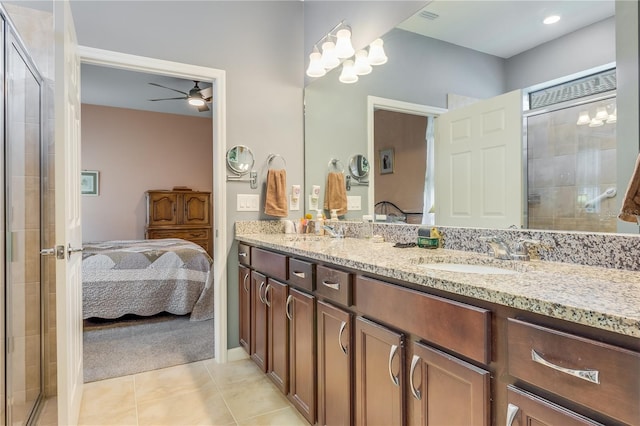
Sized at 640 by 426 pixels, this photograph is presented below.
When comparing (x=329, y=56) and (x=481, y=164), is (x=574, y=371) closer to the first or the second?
(x=481, y=164)

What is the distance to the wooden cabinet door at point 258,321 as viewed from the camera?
7.07 feet

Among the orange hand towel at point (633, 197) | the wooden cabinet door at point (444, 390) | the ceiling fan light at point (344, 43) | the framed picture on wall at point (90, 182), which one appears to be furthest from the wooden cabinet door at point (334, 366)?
the framed picture on wall at point (90, 182)

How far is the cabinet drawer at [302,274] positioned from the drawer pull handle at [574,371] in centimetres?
99

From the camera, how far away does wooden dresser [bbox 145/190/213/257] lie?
570 cm

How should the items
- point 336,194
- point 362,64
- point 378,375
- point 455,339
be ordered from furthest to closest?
point 336,194 → point 362,64 → point 378,375 → point 455,339

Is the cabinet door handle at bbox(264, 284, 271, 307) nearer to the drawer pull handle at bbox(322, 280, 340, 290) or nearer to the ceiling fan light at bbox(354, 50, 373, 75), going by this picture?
the drawer pull handle at bbox(322, 280, 340, 290)

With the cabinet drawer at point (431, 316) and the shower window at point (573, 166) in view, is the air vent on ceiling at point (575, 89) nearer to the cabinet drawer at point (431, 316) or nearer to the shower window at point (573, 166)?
the shower window at point (573, 166)

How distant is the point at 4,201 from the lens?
5.64 ft

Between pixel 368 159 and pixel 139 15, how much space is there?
5.70ft

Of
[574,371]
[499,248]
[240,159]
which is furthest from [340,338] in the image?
[240,159]

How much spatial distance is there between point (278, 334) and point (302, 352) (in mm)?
289

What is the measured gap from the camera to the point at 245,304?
2473mm

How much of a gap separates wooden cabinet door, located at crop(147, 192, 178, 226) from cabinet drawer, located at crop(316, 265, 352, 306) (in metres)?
4.81

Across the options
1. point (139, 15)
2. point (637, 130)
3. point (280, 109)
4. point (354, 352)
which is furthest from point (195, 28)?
point (637, 130)
